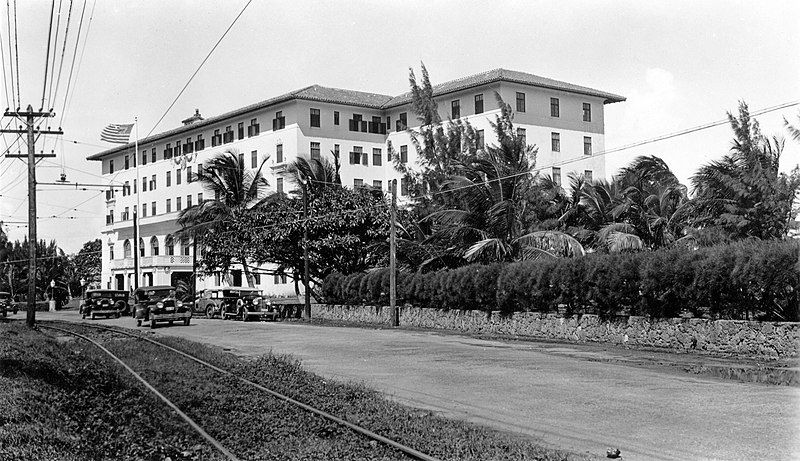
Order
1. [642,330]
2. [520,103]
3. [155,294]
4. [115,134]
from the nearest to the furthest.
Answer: [642,330]
[155,294]
[115,134]
[520,103]

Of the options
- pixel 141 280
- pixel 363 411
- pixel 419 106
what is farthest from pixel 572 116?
pixel 363 411

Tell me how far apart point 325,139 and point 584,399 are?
6109 centimetres

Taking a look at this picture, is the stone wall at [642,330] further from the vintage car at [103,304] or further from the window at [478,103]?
the window at [478,103]

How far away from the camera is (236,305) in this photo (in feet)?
151

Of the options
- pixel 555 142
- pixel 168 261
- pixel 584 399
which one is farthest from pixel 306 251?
pixel 168 261

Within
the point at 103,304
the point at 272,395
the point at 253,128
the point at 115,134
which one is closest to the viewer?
the point at 272,395

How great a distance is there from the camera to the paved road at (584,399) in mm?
9930

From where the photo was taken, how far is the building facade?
66.7 m

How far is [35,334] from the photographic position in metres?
30.3

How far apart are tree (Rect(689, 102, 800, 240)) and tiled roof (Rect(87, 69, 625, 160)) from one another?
34440 mm

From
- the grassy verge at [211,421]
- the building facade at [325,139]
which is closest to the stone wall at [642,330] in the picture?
the grassy verge at [211,421]

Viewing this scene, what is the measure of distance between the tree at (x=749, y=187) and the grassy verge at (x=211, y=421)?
19126 millimetres

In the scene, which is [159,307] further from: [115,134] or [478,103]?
[478,103]

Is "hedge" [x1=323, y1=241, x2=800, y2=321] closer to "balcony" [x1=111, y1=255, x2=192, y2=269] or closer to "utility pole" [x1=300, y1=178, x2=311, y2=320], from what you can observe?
"utility pole" [x1=300, y1=178, x2=311, y2=320]
